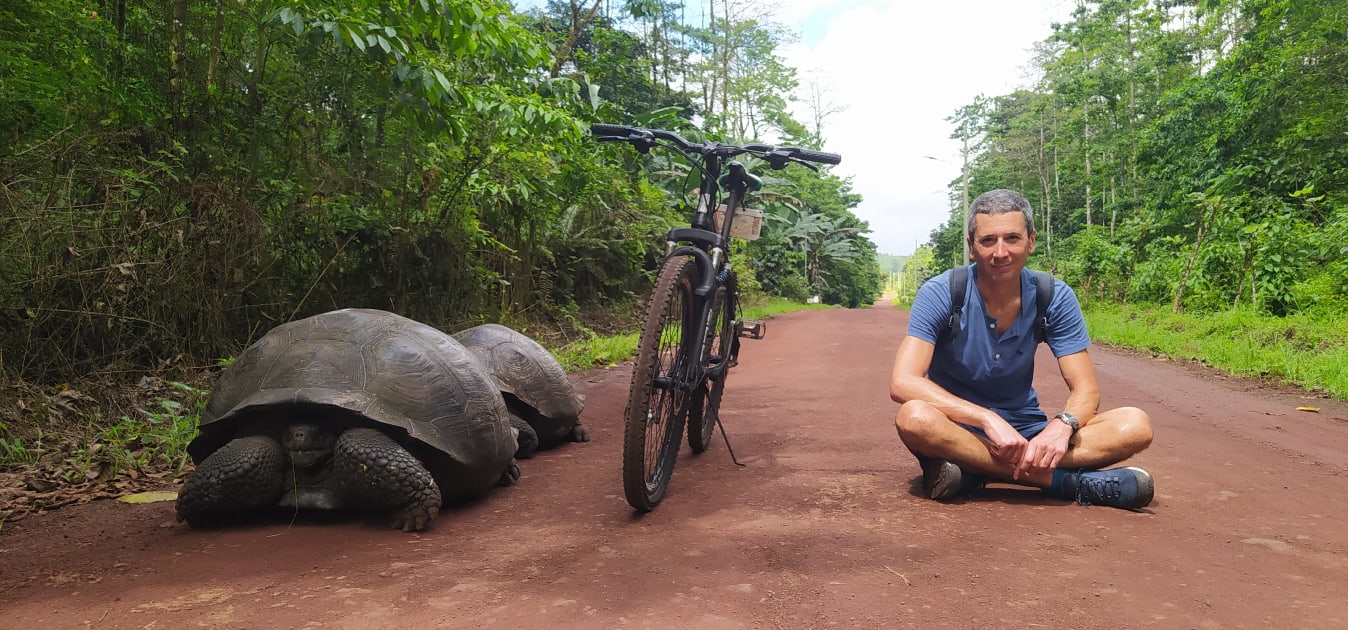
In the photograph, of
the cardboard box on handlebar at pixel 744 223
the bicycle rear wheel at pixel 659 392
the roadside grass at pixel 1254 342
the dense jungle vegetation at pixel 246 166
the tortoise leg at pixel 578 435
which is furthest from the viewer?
the roadside grass at pixel 1254 342

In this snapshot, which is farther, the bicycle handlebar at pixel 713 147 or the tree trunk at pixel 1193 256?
the tree trunk at pixel 1193 256

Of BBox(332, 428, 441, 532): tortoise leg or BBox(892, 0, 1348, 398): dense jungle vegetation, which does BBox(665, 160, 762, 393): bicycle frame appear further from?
BBox(892, 0, 1348, 398): dense jungle vegetation

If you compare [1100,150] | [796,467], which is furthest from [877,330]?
[1100,150]

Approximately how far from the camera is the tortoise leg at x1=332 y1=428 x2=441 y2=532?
3.25m

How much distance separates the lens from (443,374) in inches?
144

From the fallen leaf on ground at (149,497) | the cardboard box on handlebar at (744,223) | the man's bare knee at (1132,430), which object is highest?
the cardboard box on handlebar at (744,223)

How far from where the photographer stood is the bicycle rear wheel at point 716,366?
14.3 ft

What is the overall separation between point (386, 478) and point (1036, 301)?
2923 millimetres

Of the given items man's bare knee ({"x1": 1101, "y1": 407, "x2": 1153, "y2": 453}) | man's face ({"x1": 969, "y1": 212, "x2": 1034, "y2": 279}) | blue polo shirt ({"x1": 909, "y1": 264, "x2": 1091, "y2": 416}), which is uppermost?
man's face ({"x1": 969, "y1": 212, "x2": 1034, "y2": 279})

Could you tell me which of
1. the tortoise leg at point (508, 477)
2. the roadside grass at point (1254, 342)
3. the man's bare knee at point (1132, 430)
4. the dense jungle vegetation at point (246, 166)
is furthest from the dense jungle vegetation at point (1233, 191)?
the dense jungle vegetation at point (246, 166)

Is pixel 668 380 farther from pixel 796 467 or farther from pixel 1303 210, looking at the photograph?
pixel 1303 210

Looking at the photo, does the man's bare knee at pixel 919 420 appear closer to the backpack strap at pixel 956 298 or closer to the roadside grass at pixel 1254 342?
the backpack strap at pixel 956 298

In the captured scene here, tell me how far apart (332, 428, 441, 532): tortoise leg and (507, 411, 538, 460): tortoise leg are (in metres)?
1.36

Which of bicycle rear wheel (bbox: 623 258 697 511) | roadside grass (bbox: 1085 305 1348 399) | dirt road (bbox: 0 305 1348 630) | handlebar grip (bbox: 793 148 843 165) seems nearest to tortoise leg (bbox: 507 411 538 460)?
dirt road (bbox: 0 305 1348 630)
